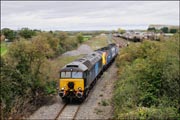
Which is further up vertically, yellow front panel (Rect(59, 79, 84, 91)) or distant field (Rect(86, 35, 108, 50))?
distant field (Rect(86, 35, 108, 50))

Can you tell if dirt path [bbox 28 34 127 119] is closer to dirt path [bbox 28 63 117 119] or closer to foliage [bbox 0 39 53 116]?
dirt path [bbox 28 63 117 119]

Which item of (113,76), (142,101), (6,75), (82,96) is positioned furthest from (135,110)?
(113,76)

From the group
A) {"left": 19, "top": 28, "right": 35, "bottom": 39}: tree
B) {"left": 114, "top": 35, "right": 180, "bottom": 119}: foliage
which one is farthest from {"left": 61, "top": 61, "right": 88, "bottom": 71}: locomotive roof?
{"left": 19, "top": 28, "right": 35, "bottom": 39}: tree

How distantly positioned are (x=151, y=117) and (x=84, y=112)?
6.14 meters

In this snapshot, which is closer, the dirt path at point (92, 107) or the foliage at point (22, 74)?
the dirt path at point (92, 107)

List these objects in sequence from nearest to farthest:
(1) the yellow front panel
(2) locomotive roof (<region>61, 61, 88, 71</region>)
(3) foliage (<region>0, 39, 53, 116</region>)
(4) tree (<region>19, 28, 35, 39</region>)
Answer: (3) foliage (<region>0, 39, 53, 116</region>) → (1) the yellow front panel → (2) locomotive roof (<region>61, 61, 88, 71</region>) → (4) tree (<region>19, 28, 35, 39</region>)

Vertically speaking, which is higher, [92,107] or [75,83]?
[75,83]

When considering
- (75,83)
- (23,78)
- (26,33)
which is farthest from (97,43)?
(75,83)

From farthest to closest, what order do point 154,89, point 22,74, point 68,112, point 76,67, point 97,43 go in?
point 97,43 < point 22,74 < point 76,67 < point 68,112 < point 154,89

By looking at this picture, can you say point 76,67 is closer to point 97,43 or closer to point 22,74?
point 22,74

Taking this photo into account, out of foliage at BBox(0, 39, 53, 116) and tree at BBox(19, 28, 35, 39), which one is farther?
tree at BBox(19, 28, 35, 39)

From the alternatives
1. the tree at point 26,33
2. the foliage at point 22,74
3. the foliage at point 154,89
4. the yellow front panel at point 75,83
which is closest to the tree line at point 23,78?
the foliage at point 22,74

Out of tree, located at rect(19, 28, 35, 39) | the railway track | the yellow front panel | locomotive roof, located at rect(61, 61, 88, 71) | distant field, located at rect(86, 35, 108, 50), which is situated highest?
tree, located at rect(19, 28, 35, 39)

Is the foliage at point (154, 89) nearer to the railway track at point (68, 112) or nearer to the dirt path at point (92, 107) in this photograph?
the dirt path at point (92, 107)
